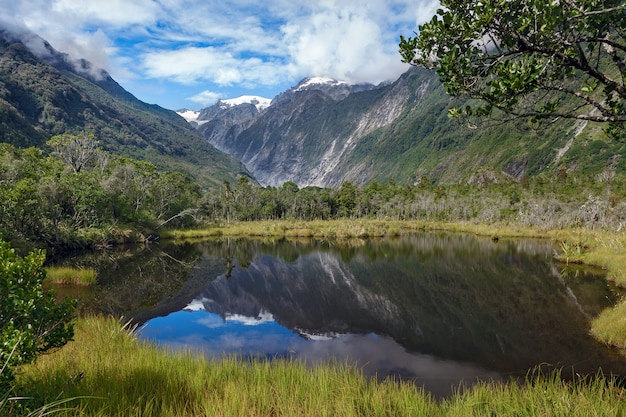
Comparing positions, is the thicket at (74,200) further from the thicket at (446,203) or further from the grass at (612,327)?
the grass at (612,327)

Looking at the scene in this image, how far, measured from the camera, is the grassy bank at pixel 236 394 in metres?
6.69

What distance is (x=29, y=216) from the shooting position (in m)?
34.9

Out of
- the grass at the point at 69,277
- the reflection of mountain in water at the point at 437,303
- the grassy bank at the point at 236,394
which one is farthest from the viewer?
the grass at the point at 69,277

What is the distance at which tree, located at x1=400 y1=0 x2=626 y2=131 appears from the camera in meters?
7.21

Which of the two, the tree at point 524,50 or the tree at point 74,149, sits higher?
the tree at point 74,149

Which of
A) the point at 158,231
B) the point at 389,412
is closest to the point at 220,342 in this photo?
the point at 389,412

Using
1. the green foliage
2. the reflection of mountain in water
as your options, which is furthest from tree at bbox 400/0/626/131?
the reflection of mountain in water

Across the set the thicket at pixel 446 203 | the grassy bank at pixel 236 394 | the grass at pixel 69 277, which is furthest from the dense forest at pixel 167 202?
the grassy bank at pixel 236 394

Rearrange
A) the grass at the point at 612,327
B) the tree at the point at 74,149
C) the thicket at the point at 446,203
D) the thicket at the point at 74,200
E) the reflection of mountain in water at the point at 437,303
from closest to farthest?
the grass at the point at 612,327 → the reflection of mountain in water at the point at 437,303 → the thicket at the point at 74,200 → the tree at the point at 74,149 → the thicket at the point at 446,203

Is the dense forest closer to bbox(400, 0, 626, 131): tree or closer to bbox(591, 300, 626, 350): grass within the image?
bbox(400, 0, 626, 131): tree

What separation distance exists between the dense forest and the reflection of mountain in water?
20.7 meters

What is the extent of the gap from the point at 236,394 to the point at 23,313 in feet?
13.1

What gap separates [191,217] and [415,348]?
228ft

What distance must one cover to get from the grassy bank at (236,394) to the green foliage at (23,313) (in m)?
0.94
